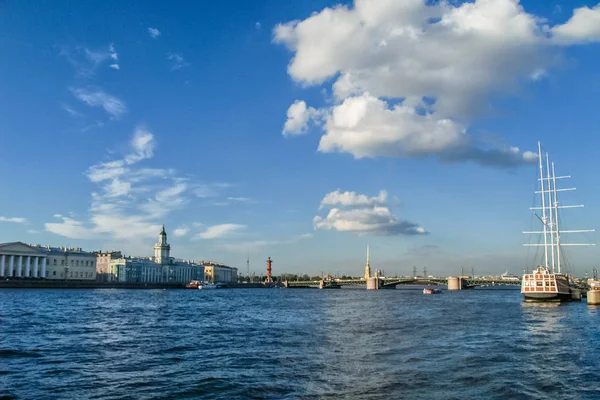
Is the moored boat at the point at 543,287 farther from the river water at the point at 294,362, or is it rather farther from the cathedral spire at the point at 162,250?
the cathedral spire at the point at 162,250

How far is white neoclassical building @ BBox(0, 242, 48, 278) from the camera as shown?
127m

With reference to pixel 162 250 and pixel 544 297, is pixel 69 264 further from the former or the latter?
pixel 544 297

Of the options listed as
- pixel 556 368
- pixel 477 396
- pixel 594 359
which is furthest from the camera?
pixel 594 359

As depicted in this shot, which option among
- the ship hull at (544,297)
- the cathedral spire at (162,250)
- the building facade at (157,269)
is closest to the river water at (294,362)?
the ship hull at (544,297)

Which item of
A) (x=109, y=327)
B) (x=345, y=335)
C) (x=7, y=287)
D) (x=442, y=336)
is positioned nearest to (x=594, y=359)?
(x=442, y=336)

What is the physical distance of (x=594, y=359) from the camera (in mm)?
22625

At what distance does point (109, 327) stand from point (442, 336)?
20.5 m

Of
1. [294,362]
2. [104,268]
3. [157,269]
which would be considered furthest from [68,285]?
[294,362]

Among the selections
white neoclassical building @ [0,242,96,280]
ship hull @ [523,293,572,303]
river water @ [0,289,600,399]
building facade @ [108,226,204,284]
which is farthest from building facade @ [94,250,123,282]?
river water @ [0,289,600,399]

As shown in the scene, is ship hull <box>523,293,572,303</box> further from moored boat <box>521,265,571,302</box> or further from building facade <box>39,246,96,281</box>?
building facade <box>39,246,96,281</box>

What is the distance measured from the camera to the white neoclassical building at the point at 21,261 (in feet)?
415

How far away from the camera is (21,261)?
12988 centimetres

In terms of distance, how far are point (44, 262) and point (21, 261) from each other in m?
5.86

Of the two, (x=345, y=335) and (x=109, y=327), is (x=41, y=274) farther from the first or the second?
(x=345, y=335)
